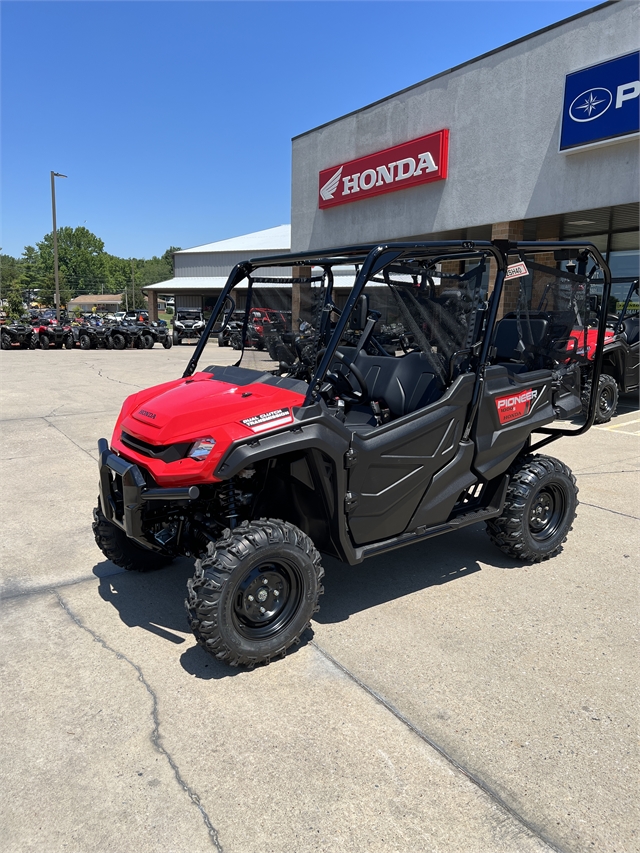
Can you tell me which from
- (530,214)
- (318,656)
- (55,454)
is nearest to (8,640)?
(318,656)

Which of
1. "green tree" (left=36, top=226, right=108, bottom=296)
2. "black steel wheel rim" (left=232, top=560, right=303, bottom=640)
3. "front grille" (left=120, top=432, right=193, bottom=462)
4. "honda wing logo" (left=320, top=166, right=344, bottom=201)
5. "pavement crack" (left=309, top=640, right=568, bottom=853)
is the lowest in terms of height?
"pavement crack" (left=309, top=640, right=568, bottom=853)

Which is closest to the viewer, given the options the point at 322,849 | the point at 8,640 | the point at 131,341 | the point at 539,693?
the point at 322,849

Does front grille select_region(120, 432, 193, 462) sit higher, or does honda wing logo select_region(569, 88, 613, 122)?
honda wing logo select_region(569, 88, 613, 122)

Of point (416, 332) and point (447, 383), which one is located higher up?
point (416, 332)

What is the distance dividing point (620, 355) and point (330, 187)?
10.2 meters

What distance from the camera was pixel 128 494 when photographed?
125 inches

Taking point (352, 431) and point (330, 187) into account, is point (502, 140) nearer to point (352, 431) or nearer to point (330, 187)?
point (330, 187)

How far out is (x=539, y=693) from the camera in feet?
9.71

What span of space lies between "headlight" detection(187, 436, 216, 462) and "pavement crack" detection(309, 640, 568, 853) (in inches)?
45.9

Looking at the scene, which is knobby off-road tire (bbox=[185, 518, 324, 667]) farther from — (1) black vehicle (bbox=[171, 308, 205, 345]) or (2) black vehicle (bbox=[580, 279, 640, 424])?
(1) black vehicle (bbox=[171, 308, 205, 345])

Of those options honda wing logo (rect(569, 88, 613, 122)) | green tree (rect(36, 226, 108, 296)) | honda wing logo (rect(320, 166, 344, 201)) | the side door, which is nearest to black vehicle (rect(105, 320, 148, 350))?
honda wing logo (rect(320, 166, 344, 201))

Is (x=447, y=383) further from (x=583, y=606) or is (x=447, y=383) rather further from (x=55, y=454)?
(x=55, y=454)

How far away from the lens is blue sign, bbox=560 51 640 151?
1022cm

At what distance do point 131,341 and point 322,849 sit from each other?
85.3ft
